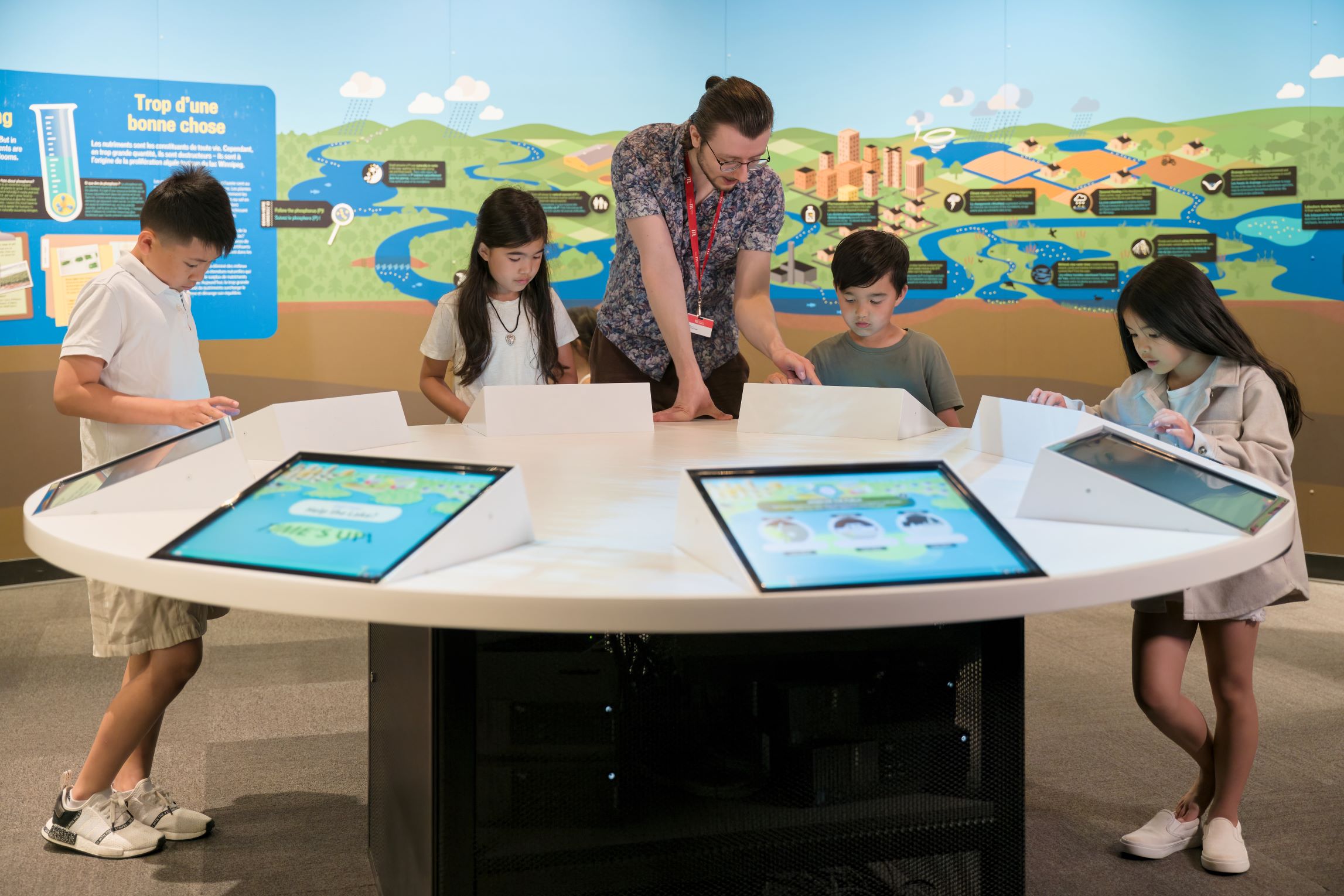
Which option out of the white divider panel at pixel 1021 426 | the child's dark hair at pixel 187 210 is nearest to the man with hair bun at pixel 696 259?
the white divider panel at pixel 1021 426

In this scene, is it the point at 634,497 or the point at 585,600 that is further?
the point at 634,497

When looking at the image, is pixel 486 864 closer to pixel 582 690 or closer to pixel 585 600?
pixel 582 690

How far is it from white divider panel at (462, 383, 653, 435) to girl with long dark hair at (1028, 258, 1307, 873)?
84 centimetres

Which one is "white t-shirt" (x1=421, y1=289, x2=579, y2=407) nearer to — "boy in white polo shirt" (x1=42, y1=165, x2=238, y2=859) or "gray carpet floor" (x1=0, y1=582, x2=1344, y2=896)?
"boy in white polo shirt" (x1=42, y1=165, x2=238, y2=859)

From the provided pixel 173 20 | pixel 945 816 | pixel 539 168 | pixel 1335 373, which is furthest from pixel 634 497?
pixel 1335 373

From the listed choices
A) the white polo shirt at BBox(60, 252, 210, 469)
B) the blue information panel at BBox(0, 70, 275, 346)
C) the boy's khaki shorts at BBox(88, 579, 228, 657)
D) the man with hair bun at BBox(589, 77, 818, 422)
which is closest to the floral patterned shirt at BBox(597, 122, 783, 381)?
the man with hair bun at BBox(589, 77, 818, 422)

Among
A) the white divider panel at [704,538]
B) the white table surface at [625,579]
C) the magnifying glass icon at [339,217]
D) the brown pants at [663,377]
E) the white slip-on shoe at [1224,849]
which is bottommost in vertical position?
the white slip-on shoe at [1224,849]

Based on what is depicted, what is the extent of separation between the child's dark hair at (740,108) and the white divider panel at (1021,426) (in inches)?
32.4

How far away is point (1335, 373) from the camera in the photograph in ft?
16.3

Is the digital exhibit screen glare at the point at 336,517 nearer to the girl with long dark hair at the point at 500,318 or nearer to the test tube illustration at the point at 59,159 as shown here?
the girl with long dark hair at the point at 500,318

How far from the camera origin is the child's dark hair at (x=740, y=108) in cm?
233

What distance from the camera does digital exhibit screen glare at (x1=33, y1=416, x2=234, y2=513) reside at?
4.46ft

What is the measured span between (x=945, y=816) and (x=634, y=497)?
0.68 m

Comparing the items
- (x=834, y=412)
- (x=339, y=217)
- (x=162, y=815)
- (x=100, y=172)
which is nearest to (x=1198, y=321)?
(x=834, y=412)
